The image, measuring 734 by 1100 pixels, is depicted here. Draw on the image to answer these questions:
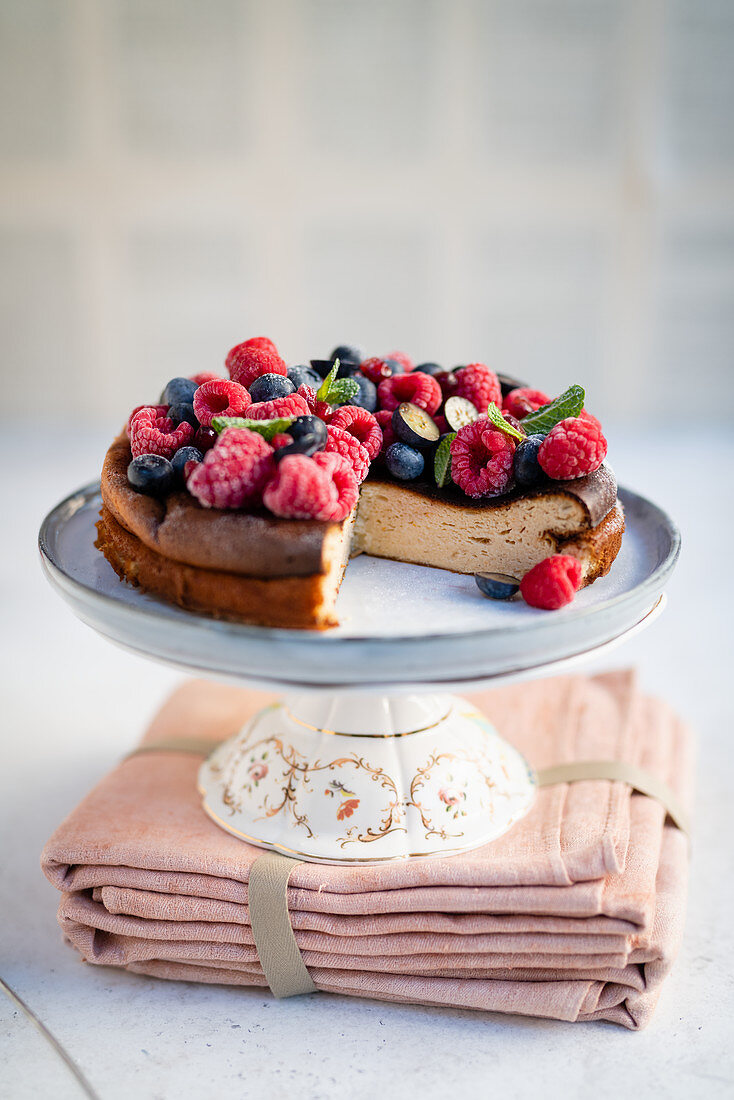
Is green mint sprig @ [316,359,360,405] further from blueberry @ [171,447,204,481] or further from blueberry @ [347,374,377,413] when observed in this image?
blueberry @ [171,447,204,481]

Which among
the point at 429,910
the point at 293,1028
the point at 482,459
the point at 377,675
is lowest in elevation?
the point at 293,1028

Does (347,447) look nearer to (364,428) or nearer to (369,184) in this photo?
(364,428)

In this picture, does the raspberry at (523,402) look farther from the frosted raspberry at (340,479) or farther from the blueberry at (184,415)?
the blueberry at (184,415)

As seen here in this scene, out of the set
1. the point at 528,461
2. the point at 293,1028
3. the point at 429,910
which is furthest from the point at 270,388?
the point at 293,1028

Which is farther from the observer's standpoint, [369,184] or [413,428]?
[369,184]

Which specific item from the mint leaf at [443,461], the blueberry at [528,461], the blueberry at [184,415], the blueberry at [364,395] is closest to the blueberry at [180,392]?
the blueberry at [184,415]

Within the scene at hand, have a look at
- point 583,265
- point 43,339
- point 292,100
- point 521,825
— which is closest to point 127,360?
point 43,339

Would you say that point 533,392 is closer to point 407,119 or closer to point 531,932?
point 531,932
